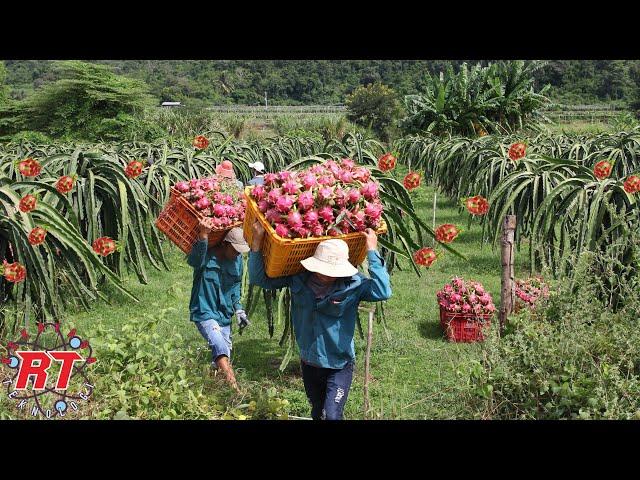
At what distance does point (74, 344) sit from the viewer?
107 inches

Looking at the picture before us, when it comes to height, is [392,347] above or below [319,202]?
below

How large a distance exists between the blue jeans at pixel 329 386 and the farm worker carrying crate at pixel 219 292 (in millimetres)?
1018

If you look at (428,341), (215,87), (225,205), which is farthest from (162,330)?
(215,87)

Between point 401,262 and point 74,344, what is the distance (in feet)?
22.1

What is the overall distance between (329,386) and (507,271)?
67.1 inches

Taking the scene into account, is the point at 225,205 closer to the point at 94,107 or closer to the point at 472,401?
the point at 472,401

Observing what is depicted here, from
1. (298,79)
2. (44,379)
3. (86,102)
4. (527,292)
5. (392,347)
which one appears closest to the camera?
(44,379)

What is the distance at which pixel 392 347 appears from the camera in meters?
5.61

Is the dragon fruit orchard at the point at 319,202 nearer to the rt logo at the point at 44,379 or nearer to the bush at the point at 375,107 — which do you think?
the rt logo at the point at 44,379

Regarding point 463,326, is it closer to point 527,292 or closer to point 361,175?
point 527,292

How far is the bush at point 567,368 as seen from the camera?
328cm

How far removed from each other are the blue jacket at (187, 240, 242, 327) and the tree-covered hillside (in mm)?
35442

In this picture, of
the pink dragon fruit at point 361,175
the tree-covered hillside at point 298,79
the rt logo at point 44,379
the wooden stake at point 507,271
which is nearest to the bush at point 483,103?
the wooden stake at point 507,271

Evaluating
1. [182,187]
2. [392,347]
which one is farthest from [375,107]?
[182,187]
